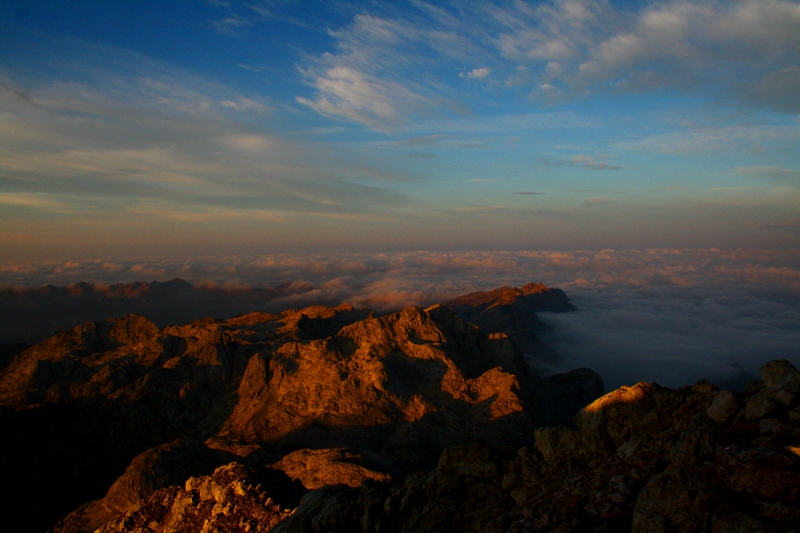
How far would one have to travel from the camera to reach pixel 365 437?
73188 mm

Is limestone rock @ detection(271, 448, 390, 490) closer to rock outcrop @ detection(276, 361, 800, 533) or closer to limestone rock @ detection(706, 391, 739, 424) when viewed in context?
rock outcrop @ detection(276, 361, 800, 533)

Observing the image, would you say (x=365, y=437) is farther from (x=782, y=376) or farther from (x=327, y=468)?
(x=782, y=376)

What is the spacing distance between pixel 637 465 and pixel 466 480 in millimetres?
7394

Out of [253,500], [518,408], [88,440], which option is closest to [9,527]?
[88,440]

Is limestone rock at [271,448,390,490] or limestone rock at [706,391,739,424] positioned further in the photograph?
limestone rock at [271,448,390,490]

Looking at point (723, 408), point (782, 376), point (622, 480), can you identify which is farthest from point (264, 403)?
point (782, 376)

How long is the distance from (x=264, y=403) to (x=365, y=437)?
22716 millimetres

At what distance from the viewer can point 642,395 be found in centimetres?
1812

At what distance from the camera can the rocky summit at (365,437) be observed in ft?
44.8

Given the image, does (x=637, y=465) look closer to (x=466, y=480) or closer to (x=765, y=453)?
(x=765, y=453)

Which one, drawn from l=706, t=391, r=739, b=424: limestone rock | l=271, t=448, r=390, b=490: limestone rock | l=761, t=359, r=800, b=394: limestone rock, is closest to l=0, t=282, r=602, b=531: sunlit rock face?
l=271, t=448, r=390, b=490: limestone rock

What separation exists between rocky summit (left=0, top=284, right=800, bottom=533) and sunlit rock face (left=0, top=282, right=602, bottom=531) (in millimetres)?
352

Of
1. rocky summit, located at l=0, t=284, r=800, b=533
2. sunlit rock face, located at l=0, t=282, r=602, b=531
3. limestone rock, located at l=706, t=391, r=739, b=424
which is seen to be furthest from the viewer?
sunlit rock face, located at l=0, t=282, r=602, b=531

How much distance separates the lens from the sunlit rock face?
222 ft
